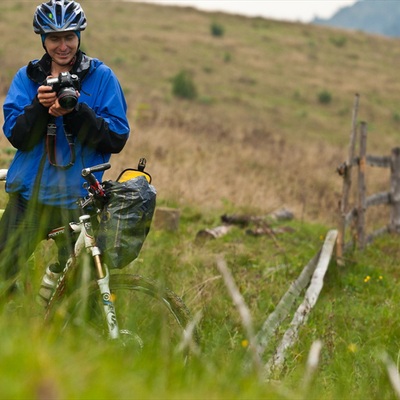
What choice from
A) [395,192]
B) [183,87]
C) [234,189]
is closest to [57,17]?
[395,192]

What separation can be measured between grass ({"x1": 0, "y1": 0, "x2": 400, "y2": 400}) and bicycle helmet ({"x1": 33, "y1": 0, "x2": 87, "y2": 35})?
118cm

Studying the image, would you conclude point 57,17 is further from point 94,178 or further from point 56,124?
point 94,178

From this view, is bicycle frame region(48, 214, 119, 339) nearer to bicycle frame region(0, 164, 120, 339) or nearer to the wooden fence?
bicycle frame region(0, 164, 120, 339)

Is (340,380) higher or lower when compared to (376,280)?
higher

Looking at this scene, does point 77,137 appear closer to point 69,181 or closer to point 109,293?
point 69,181

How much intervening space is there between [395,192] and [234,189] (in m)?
2.76

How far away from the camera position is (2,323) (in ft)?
8.06

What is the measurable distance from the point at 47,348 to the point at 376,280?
664cm

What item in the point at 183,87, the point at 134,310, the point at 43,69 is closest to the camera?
the point at 134,310

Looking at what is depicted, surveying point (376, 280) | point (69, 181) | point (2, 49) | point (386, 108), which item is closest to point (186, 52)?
point (386, 108)

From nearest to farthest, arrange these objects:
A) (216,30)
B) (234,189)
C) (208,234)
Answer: (208,234)
(234,189)
(216,30)

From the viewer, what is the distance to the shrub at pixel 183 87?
3241cm

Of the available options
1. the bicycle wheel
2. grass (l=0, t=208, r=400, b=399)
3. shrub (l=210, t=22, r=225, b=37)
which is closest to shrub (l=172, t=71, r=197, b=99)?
shrub (l=210, t=22, r=225, b=37)

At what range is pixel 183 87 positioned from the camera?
32.4 metres
